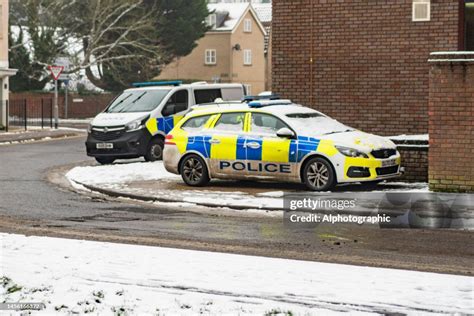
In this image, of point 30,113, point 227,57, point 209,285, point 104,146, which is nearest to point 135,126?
point 104,146

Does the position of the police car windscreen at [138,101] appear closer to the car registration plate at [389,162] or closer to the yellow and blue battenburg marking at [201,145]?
the yellow and blue battenburg marking at [201,145]

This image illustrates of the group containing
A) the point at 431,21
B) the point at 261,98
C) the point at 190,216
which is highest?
the point at 431,21

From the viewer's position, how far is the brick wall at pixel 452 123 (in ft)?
53.1

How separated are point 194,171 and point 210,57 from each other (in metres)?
62.1

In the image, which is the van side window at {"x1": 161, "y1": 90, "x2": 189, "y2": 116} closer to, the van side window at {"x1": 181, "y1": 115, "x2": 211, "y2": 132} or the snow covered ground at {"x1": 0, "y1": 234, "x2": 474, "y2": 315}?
the van side window at {"x1": 181, "y1": 115, "x2": 211, "y2": 132}

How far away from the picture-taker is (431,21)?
62.3 feet

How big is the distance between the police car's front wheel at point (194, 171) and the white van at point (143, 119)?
5.40 m

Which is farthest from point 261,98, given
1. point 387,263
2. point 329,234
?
point 387,263

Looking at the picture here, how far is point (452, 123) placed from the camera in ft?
53.5

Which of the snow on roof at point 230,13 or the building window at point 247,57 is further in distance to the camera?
the snow on roof at point 230,13

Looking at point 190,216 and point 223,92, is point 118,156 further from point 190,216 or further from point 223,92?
point 190,216

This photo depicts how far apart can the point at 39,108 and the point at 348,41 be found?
40.6 meters

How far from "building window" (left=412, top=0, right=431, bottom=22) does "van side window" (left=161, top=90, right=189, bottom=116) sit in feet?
23.5
